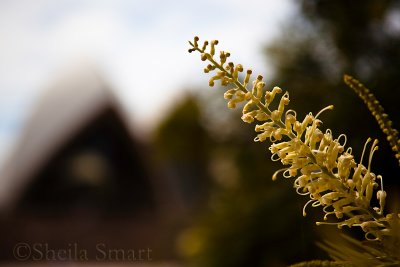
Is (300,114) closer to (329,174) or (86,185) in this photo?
(329,174)

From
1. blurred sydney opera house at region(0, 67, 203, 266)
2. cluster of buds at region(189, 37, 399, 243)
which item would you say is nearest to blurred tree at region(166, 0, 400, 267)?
cluster of buds at region(189, 37, 399, 243)

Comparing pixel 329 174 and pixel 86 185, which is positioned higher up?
pixel 86 185

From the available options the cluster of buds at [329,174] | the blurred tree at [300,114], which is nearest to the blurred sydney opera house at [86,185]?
the blurred tree at [300,114]

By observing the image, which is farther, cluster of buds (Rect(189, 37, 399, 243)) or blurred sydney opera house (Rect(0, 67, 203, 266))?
blurred sydney opera house (Rect(0, 67, 203, 266))

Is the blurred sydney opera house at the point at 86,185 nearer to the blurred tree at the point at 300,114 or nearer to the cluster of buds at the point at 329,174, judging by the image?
the blurred tree at the point at 300,114

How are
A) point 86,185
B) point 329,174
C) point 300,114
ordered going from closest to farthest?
1. point 329,174
2. point 300,114
3. point 86,185

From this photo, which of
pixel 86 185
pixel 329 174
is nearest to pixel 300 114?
pixel 329 174

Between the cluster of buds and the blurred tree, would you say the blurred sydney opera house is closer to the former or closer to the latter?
the blurred tree

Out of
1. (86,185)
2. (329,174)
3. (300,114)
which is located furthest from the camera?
(86,185)

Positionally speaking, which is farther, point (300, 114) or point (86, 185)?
point (86, 185)

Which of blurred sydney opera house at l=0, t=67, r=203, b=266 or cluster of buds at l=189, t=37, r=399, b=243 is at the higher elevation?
blurred sydney opera house at l=0, t=67, r=203, b=266

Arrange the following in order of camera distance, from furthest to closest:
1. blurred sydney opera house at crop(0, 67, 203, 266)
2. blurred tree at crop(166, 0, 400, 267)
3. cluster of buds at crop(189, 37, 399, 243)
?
blurred sydney opera house at crop(0, 67, 203, 266)
blurred tree at crop(166, 0, 400, 267)
cluster of buds at crop(189, 37, 399, 243)

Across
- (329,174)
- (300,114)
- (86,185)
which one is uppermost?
(86,185)
